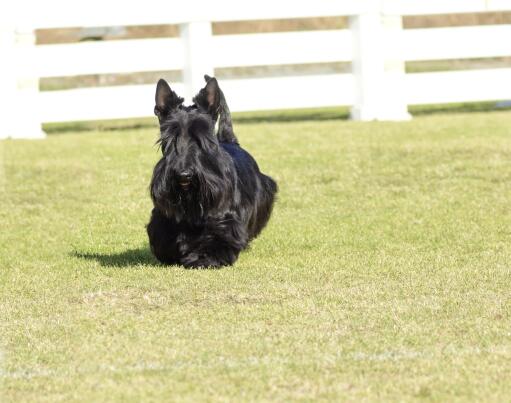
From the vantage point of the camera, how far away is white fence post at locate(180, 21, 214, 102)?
16.3 meters

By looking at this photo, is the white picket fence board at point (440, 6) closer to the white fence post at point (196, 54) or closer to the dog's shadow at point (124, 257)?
the white fence post at point (196, 54)

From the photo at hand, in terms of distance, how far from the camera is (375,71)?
16.6 m

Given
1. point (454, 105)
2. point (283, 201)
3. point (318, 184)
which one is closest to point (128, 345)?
point (283, 201)

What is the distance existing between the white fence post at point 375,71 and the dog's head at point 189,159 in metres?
8.27

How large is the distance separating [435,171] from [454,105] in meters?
6.65

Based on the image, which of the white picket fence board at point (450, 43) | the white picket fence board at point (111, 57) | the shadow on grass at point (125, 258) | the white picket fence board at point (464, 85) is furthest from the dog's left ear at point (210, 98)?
the white picket fence board at point (464, 85)

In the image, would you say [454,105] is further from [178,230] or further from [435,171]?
[178,230]

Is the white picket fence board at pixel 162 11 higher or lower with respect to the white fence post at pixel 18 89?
higher

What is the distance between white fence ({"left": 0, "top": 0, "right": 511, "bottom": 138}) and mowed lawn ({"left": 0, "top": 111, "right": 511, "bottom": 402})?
1585mm

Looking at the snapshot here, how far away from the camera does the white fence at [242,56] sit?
639 inches

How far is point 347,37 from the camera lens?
16.7 metres

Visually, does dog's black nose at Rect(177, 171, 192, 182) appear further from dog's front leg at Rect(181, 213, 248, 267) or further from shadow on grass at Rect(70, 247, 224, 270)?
shadow on grass at Rect(70, 247, 224, 270)

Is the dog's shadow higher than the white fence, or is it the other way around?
the white fence

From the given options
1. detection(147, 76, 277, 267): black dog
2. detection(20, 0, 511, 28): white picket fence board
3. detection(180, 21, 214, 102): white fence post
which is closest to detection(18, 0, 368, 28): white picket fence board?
detection(20, 0, 511, 28): white picket fence board
